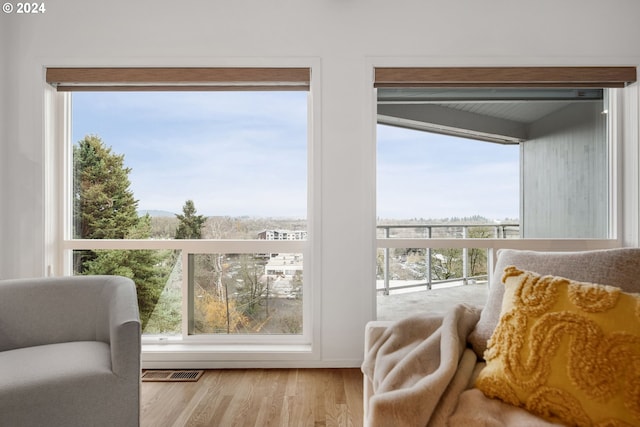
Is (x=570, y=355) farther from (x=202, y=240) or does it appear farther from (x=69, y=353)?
(x=202, y=240)

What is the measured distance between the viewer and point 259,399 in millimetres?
2461

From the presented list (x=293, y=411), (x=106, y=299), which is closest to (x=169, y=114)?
(x=106, y=299)

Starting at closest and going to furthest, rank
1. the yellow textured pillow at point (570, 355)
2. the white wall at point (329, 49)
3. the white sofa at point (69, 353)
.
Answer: the yellow textured pillow at point (570, 355) < the white sofa at point (69, 353) < the white wall at point (329, 49)

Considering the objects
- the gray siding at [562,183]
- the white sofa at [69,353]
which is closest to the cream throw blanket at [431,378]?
the white sofa at [69,353]

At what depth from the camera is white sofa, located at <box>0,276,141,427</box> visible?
5.65 feet

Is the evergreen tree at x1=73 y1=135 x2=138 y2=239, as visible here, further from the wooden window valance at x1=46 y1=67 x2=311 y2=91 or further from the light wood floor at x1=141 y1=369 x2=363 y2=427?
the light wood floor at x1=141 y1=369 x2=363 y2=427

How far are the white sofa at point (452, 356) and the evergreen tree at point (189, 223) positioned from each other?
5.84 feet

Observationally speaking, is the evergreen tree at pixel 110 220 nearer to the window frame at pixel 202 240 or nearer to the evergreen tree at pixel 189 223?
the window frame at pixel 202 240

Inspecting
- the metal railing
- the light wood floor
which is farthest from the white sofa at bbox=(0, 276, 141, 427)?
the metal railing

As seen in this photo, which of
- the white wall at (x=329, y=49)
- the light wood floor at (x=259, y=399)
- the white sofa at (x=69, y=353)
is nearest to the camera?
the white sofa at (x=69, y=353)

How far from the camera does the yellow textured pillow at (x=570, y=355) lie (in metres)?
1.26

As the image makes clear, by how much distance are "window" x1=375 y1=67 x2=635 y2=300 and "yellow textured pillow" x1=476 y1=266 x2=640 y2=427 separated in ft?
5.23

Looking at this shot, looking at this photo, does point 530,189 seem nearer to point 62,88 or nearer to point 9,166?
point 62,88

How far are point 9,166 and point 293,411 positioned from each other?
260cm
